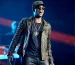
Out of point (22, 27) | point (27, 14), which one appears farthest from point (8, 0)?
point (22, 27)

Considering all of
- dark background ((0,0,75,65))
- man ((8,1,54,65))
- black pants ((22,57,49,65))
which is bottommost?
black pants ((22,57,49,65))

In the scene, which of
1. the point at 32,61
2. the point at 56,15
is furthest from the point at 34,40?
the point at 56,15

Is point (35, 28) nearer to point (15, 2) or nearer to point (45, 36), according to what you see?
point (45, 36)

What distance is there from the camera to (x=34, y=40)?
390cm

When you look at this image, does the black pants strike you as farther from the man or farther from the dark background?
the dark background

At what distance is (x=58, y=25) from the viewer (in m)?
9.57

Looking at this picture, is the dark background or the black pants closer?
the black pants

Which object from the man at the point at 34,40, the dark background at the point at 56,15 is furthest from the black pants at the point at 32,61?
the dark background at the point at 56,15

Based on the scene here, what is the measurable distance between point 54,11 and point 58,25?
0.57 m

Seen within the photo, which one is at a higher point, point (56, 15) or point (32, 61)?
point (56, 15)

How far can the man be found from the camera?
12.8ft

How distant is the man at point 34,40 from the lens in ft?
12.8

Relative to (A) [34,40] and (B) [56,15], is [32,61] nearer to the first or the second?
(A) [34,40]

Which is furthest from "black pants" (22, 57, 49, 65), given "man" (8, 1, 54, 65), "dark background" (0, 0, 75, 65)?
"dark background" (0, 0, 75, 65)
